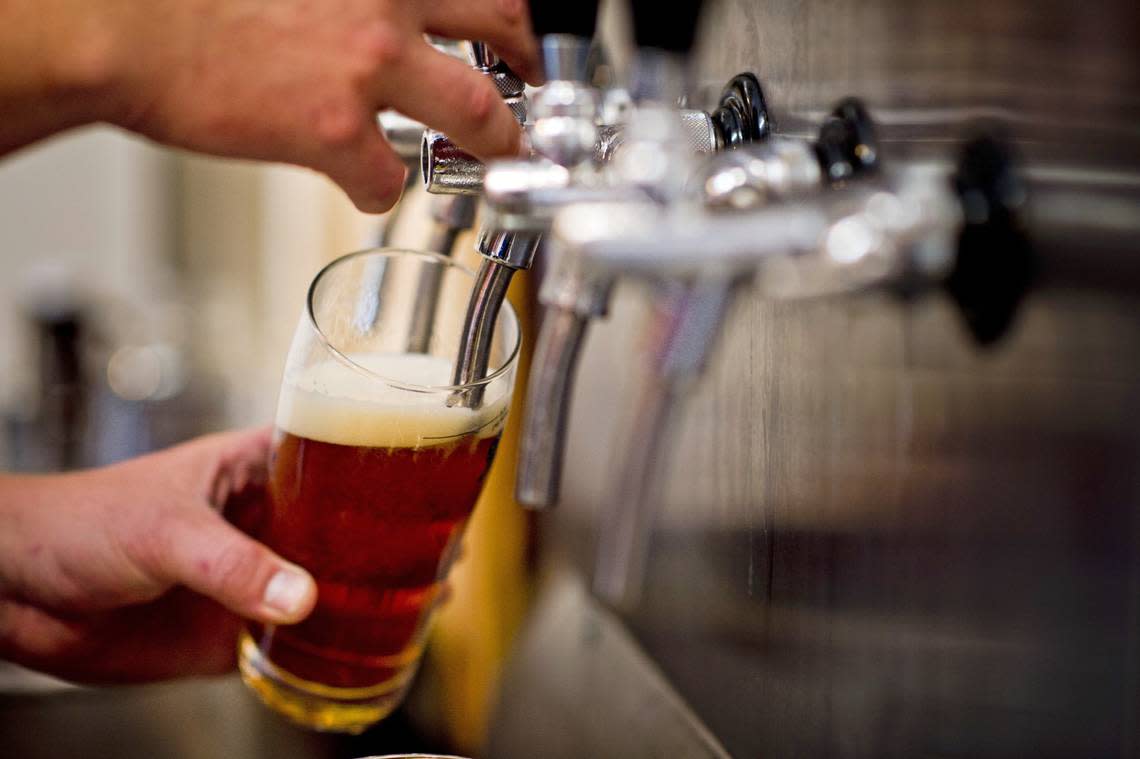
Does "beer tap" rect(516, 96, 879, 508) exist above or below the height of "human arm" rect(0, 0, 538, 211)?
below

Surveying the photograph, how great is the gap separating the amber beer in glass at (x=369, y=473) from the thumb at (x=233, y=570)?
0.01 metres

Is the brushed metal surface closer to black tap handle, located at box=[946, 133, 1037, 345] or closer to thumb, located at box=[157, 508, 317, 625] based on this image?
black tap handle, located at box=[946, 133, 1037, 345]

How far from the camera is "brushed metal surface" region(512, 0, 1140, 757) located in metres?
0.40

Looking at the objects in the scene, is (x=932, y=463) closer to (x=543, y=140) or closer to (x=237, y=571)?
(x=543, y=140)

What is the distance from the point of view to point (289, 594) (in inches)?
26.2

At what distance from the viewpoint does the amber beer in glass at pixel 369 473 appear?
2.07 feet

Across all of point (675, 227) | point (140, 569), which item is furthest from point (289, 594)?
point (675, 227)

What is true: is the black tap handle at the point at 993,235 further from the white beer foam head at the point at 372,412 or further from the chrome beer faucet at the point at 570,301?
the white beer foam head at the point at 372,412

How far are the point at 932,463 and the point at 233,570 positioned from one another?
41 centimetres

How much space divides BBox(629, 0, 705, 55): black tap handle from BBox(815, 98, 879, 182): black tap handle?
289mm

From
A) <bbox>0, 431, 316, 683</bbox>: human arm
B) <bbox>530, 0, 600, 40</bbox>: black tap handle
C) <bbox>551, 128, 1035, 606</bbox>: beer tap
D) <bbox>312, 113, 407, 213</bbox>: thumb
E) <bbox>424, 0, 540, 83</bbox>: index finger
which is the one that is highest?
<bbox>530, 0, 600, 40</bbox>: black tap handle

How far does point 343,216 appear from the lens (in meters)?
1.84

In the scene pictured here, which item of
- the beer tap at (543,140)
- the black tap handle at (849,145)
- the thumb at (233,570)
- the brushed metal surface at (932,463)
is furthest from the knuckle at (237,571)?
the black tap handle at (849,145)

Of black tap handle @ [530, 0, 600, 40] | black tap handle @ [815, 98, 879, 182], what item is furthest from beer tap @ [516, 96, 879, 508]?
black tap handle @ [530, 0, 600, 40]
